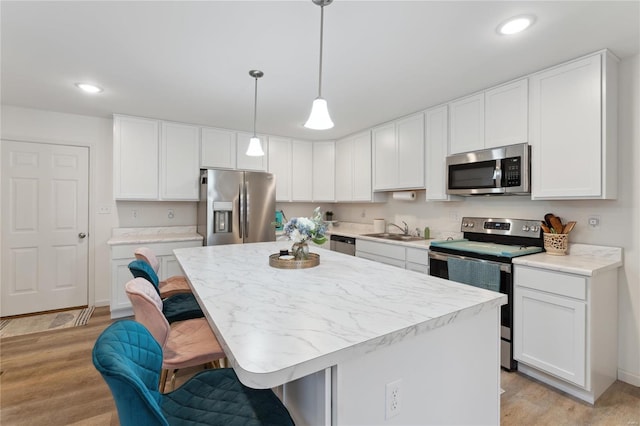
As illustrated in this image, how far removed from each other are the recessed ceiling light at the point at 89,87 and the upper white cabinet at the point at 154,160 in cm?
71

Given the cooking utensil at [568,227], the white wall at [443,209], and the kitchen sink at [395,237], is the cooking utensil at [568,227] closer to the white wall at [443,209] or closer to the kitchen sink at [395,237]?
the white wall at [443,209]

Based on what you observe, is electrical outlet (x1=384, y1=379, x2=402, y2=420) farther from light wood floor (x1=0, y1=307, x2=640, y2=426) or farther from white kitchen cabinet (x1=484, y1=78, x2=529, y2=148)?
white kitchen cabinet (x1=484, y1=78, x2=529, y2=148)

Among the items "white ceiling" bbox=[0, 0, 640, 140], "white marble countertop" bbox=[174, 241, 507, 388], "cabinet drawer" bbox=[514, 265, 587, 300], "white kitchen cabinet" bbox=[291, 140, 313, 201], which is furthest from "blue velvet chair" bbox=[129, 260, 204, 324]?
"white kitchen cabinet" bbox=[291, 140, 313, 201]

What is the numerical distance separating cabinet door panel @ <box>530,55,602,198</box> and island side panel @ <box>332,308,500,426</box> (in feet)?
5.11

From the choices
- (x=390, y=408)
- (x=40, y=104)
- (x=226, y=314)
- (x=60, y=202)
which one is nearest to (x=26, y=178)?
(x=60, y=202)

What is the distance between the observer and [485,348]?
132 centimetres

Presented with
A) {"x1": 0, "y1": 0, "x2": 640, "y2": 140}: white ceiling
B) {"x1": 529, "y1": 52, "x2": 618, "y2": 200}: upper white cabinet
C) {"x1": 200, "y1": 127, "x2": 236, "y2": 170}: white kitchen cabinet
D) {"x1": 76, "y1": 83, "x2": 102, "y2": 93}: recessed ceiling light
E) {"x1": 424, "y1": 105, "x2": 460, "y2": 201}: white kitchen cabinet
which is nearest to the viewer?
{"x1": 0, "y1": 0, "x2": 640, "y2": 140}: white ceiling

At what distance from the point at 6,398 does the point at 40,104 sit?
2.90m

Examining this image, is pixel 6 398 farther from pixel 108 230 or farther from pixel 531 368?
pixel 531 368

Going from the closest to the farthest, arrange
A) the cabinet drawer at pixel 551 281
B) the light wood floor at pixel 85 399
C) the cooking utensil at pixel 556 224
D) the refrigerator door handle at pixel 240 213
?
the light wood floor at pixel 85 399
the cabinet drawer at pixel 551 281
the cooking utensil at pixel 556 224
the refrigerator door handle at pixel 240 213

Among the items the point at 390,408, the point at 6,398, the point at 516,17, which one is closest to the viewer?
the point at 390,408

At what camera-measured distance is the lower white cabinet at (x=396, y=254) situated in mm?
3137

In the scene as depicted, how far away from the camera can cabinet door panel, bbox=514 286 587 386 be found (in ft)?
6.58

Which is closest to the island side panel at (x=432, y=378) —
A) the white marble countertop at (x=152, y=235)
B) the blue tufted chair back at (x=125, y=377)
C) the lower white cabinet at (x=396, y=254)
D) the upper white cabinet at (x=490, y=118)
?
the blue tufted chair back at (x=125, y=377)
